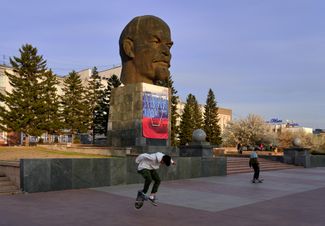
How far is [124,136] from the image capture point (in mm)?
23375

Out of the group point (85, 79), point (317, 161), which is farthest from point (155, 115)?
point (85, 79)

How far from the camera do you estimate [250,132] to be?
225ft

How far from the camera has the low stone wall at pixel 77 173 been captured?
484 inches

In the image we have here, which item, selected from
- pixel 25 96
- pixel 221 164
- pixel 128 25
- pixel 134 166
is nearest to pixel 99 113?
pixel 25 96

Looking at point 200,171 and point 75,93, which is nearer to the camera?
point 200,171

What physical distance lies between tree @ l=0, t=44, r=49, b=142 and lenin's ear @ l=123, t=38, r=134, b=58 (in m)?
22.0

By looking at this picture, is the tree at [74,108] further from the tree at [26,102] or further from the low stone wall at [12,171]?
the low stone wall at [12,171]

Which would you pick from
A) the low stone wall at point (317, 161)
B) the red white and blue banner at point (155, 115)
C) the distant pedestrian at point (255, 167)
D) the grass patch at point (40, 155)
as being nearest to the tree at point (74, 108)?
the grass patch at point (40, 155)

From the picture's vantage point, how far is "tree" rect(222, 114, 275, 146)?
68.2 m

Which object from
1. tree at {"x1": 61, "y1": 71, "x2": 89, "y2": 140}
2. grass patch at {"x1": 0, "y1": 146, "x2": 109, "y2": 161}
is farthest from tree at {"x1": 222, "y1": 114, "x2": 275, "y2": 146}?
grass patch at {"x1": 0, "y1": 146, "x2": 109, "y2": 161}

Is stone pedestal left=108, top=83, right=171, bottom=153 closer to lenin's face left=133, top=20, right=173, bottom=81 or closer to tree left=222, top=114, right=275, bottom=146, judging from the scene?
lenin's face left=133, top=20, right=173, bottom=81

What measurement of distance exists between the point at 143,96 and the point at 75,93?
31491 millimetres

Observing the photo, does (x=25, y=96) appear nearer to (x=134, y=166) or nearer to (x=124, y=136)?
(x=124, y=136)

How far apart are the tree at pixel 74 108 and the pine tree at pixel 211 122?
81.7 feet
